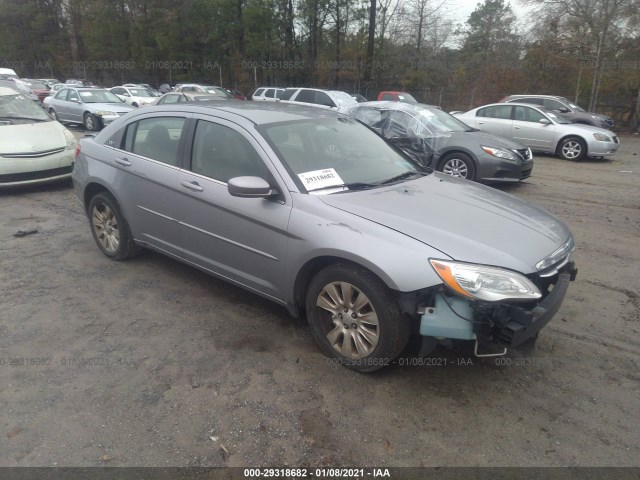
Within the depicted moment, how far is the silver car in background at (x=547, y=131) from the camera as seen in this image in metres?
12.1

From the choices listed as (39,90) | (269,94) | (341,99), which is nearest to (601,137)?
(341,99)

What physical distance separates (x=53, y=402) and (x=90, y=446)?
20.9 inches

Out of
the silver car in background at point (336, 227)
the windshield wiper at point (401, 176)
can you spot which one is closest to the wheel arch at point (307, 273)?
the silver car in background at point (336, 227)

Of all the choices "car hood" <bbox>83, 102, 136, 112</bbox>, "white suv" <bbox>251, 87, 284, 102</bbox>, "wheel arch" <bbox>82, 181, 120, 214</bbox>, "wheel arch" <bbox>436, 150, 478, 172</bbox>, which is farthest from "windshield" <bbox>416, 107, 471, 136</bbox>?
"white suv" <bbox>251, 87, 284, 102</bbox>

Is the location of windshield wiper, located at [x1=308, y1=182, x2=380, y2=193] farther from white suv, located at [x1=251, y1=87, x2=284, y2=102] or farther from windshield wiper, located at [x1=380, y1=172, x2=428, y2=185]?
white suv, located at [x1=251, y1=87, x2=284, y2=102]

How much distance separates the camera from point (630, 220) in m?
6.75

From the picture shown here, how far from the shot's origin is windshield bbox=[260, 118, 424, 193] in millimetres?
3500

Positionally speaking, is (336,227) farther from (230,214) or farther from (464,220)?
(230,214)

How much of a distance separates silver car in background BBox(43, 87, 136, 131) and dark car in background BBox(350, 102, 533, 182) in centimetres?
926

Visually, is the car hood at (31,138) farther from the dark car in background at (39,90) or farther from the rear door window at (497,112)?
the dark car in background at (39,90)

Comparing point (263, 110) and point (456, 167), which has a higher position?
point (263, 110)

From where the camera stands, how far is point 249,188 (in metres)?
3.23

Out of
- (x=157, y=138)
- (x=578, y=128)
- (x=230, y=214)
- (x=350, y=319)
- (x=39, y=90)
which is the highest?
(x=39, y=90)

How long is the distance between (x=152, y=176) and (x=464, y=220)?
2.69 metres
